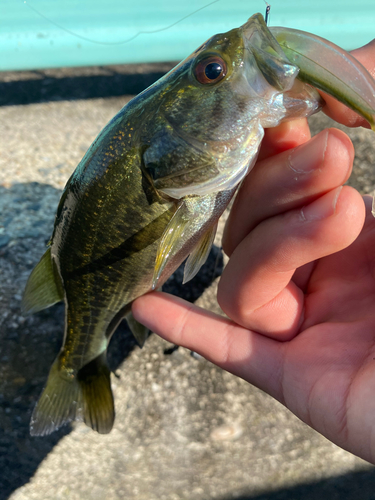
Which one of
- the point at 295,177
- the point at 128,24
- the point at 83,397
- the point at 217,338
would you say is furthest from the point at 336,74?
the point at 128,24

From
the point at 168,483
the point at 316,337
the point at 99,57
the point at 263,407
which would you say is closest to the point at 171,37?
the point at 99,57

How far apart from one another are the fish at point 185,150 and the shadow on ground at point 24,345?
0.62 meters

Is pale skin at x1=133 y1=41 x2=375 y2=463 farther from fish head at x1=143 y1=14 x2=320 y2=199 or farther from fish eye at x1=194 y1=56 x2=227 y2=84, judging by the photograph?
fish eye at x1=194 y1=56 x2=227 y2=84

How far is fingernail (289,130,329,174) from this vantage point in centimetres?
110

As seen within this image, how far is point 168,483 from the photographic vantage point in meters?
2.22

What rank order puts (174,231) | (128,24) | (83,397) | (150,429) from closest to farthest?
(174,231)
(83,397)
(150,429)
(128,24)

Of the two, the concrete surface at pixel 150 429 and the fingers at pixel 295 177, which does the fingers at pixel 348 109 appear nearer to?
the fingers at pixel 295 177

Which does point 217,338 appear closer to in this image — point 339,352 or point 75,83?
point 339,352

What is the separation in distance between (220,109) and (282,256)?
53 cm

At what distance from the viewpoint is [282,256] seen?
4.14 ft

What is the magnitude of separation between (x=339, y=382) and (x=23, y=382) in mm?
1605

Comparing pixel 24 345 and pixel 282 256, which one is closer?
pixel 282 256

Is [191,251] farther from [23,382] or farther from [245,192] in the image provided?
[23,382]

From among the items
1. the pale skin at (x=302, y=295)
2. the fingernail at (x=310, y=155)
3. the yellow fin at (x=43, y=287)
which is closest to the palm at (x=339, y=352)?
the pale skin at (x=302, y=295)
